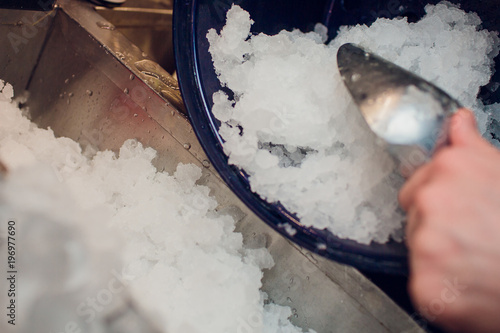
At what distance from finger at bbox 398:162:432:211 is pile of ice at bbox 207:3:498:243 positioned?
0.41 ft

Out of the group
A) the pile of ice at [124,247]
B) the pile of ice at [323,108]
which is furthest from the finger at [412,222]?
the pile of ice at [124,247]

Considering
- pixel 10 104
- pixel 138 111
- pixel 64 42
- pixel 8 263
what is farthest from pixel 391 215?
pixel 10 104

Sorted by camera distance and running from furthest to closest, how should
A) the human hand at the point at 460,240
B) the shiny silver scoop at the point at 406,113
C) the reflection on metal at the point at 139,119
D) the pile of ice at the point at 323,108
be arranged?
1. the reflection on metal at the point at 139,119
2. the pile of ice at the point at 323,108
3. the shiny silver scoop at the point at 406,113
4. the human hand at the point at 460,240

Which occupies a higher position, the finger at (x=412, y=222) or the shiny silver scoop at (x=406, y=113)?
the shiny silver scoop at (x=406, y=113)

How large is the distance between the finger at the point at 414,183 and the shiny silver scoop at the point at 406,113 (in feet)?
0.09

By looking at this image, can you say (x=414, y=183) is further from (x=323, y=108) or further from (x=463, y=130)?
(x=323, y=108)

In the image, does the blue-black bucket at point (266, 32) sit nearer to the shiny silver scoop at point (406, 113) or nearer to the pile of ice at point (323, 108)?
the pile of ice at point (323, 108)

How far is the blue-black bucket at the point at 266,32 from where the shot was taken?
2.56ft

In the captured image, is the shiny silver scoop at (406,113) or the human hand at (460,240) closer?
the human hand at (460,240)

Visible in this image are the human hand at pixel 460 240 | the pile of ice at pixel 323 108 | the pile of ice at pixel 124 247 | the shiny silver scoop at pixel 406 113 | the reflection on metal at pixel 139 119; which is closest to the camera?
the human hand at pixel 460 240

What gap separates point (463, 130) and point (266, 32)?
802 millimetres

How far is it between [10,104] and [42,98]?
0.46 ft

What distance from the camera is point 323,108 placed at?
995 mm

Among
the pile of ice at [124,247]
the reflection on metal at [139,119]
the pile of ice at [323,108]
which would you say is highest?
the pile of ice at [323,108]
